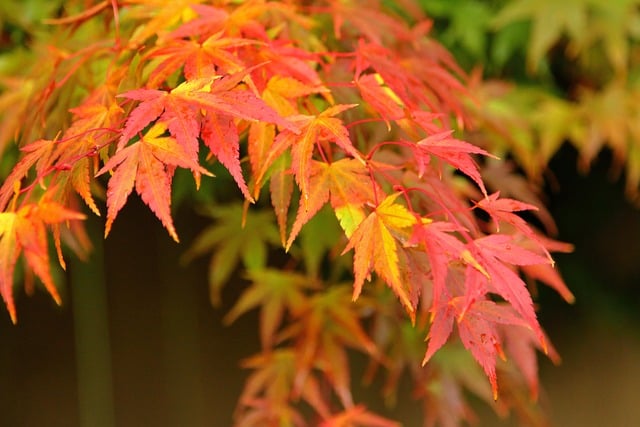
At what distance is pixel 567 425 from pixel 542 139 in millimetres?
999

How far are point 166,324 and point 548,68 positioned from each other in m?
1.09

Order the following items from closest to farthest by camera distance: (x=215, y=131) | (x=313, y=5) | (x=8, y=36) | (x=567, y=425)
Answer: (x=215, y=131)
(x=313, y=5)
(x=8, y=36)
(x=567, y=425)

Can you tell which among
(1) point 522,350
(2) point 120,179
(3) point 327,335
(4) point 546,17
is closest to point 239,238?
(3) point 327,335

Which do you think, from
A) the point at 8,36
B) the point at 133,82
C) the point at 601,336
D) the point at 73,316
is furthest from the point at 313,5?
the point at 601,336

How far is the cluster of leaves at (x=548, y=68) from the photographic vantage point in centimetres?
152

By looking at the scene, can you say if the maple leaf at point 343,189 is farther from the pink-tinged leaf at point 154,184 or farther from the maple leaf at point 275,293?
the maple leaf at point 275,293

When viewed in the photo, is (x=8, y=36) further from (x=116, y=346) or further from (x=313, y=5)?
(x=116, y=346)

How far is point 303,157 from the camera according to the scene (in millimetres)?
754

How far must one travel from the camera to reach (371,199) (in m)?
0.80

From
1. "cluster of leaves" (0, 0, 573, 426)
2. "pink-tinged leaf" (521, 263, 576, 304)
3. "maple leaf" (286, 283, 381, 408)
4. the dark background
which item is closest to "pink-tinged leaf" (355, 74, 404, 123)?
"cluster of leaves" (0, 0, 573, 426)

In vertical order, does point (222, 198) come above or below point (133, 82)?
below

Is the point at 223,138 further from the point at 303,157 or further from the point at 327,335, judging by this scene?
the point at 327,335

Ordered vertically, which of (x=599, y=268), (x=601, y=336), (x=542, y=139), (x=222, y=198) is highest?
(x=542, y=139)

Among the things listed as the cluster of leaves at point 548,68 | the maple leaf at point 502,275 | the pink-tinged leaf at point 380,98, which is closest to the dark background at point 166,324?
the cluster of leaves at point 548,68
